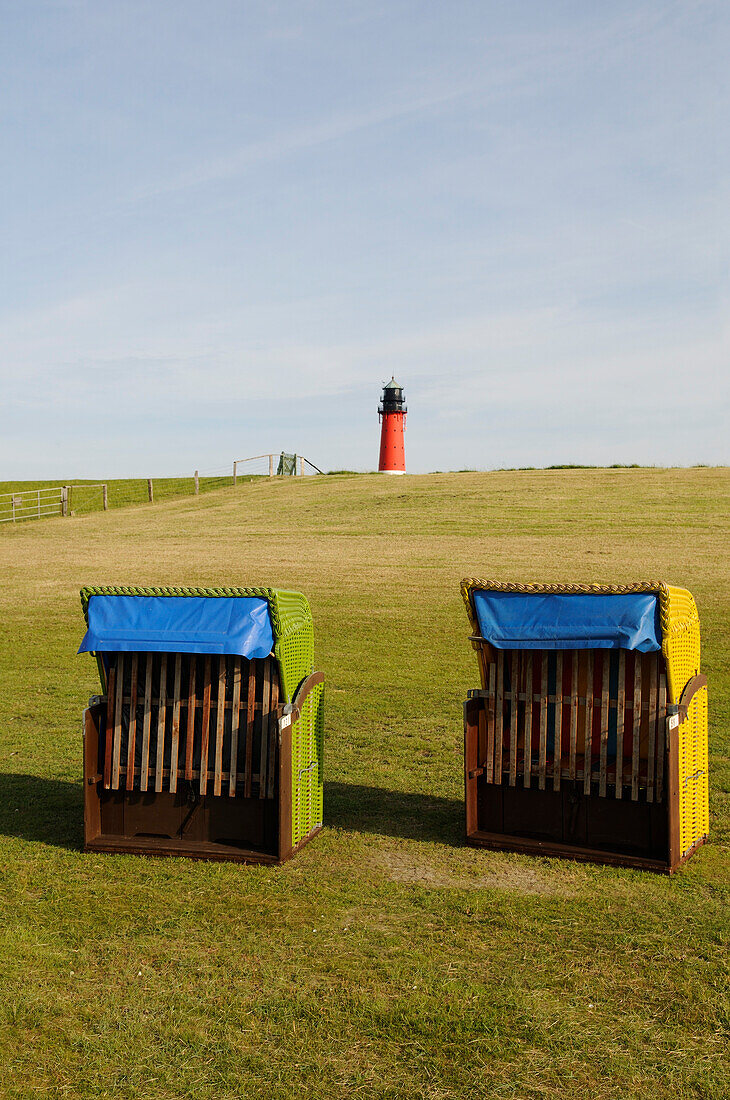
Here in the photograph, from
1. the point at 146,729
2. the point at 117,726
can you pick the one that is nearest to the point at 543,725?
the point at 146,729

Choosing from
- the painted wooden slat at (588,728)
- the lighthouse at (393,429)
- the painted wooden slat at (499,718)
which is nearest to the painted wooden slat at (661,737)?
the painted wooden slat at (588,728)

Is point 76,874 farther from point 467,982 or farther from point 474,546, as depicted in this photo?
Answer: point 474,546

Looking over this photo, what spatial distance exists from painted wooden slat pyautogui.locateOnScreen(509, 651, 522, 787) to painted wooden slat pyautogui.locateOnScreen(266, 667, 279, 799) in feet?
5.72

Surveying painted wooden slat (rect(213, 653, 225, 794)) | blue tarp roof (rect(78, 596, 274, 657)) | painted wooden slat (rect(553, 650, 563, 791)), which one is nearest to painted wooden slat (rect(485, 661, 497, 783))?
painted wooden slat (rect(553, 650, 563, 791))

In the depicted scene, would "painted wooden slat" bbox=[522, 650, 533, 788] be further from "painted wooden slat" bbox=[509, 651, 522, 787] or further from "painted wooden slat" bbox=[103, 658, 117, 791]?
"painted wooden slat" bbox=[103, 658, 117, 791]

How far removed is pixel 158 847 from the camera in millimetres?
7070

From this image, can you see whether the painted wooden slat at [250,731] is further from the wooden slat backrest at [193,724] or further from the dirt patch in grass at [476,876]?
the dirt patch in grass at [476,876]

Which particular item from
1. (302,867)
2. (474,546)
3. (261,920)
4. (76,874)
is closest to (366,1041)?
(261,920)

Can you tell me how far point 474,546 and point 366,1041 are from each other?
2333cm

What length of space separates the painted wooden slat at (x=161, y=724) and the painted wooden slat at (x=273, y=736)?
2.66 ft

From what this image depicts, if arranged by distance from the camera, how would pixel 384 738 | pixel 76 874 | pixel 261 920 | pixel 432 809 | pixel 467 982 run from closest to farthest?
pixel 467 982
pixel 261 920
pixel 76 874
pixel 432 809
pixel 384 738

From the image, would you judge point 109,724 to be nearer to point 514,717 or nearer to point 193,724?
point 193,724

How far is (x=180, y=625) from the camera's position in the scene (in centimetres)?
680

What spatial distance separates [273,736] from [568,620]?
228 cm
